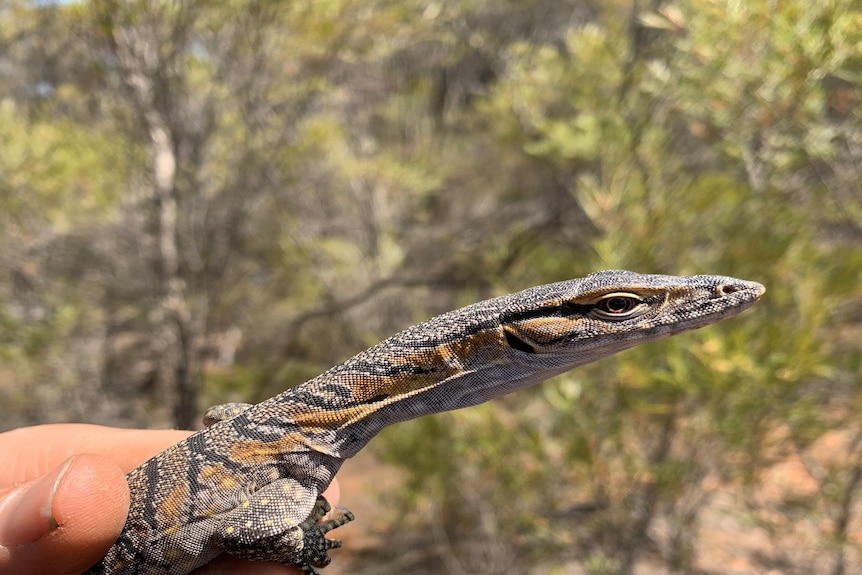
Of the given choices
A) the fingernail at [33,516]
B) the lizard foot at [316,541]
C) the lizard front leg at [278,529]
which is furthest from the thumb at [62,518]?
the lizard foot at [316,541]

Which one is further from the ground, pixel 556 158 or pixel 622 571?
pixel 556 158

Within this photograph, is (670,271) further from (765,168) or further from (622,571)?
(622,571)

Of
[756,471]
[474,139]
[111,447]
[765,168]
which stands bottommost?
[756,471]

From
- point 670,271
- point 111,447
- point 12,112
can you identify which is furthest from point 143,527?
point 12,112

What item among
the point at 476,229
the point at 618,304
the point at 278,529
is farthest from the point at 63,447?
the point at 476,229

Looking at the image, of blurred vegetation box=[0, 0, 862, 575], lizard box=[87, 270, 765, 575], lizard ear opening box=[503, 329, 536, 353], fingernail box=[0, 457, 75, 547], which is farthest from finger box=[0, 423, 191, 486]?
blurred vegetation box=[0, 0, 862, 575]

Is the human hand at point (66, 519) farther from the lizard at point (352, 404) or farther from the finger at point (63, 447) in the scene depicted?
the finger at point (63, 447)
